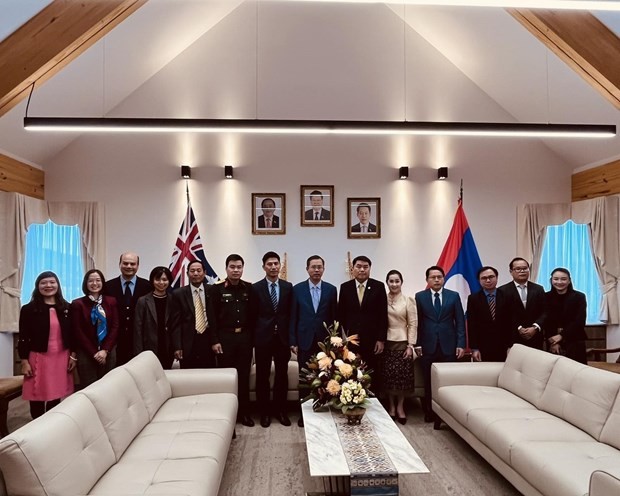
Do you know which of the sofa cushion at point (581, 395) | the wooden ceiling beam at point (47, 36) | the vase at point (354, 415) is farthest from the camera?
the wooden ceiling beam at point (47, 36)

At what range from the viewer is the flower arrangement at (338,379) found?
3.32 metres

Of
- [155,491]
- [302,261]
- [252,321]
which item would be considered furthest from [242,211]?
[155,491]

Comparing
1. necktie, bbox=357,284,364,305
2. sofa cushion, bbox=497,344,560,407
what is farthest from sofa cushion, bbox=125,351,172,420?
sofa cushion, bbox=497,344,560,407

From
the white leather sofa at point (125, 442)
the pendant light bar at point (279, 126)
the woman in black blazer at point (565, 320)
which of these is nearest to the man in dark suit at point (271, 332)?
the white leather sofa at point (125, 442)

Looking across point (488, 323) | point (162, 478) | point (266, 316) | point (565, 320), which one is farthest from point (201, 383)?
point (565, 320)

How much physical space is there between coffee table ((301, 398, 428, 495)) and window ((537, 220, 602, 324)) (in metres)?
4.29

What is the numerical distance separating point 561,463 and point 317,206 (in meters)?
4.44

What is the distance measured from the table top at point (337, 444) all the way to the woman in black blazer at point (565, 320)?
2.19 m

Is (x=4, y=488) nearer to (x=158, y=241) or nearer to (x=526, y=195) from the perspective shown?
(x=158, y=241)

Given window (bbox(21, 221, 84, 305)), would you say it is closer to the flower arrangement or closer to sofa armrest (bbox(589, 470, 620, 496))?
the flower arrangement

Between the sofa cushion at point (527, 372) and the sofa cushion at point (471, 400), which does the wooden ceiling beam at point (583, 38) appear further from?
the sofa cushion at point (471, 400)

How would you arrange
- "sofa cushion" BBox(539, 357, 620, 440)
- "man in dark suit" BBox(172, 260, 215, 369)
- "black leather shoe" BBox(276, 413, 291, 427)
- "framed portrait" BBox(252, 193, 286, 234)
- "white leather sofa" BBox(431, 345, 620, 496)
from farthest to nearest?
"framed portrait" BBox(252, 193, 286, 234) < "black leather shoe" BBox(276, 413, 291, 427) < "man in dark suit" BBox(172, 260, 215, 369) < "sofa cushion" BBox(539, 357, 620, 440) < "white leather sofa" BBox(431, 345, 620, 496)

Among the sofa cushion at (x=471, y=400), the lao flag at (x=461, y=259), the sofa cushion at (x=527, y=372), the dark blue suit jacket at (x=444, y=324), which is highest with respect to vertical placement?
the lao flag at (x=461, y=259)

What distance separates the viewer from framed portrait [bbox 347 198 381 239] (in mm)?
6500
